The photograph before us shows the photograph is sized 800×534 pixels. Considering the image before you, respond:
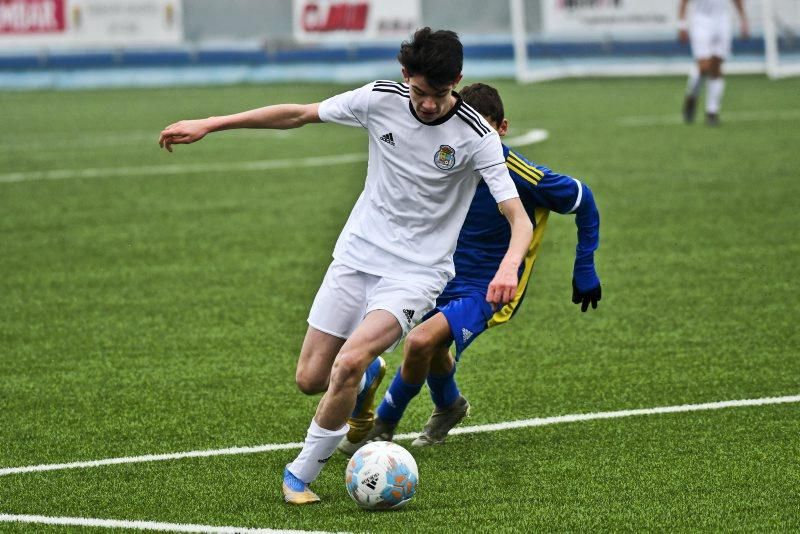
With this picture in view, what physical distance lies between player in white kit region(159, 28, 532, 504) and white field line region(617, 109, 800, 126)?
538 inches

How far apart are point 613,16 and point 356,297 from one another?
1964 centimetres

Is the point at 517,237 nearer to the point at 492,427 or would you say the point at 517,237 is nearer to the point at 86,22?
the point at 492,427

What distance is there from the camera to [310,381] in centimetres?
550

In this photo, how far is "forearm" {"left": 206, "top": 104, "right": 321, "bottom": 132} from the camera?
542 centimetres

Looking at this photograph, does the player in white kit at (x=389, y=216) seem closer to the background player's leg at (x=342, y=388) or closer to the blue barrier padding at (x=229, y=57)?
the background player's leg at (x=342, y=388)

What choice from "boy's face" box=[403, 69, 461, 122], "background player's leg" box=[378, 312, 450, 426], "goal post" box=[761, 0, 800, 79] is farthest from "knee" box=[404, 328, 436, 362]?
"goal post" box=[761, 0, 800, 79]

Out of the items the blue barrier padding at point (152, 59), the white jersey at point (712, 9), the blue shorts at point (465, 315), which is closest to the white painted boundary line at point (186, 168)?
the white jersey at point (712, 9)

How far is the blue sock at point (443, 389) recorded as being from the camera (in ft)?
20.0

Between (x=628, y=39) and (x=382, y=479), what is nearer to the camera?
(x=382, y=479)

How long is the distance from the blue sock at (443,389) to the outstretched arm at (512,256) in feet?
3.55

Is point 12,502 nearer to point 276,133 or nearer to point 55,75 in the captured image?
point 276,133

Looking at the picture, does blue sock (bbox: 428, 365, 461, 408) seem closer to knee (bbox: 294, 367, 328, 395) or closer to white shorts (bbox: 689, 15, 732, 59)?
knee (bbox: 294, 367, 328, 395)

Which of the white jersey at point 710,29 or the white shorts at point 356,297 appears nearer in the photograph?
the white shorts at point 356,297

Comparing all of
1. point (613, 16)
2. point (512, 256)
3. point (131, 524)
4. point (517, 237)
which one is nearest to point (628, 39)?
point (613, 16)
